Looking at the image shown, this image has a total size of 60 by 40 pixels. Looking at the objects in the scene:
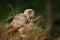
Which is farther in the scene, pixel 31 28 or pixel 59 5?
pixel 59 5

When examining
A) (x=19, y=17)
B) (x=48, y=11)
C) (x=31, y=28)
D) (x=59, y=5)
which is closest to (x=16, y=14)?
(x=19, y=17)

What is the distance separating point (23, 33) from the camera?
367 cm

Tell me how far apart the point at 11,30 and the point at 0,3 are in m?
6.70

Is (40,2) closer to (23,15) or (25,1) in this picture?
(25,1)

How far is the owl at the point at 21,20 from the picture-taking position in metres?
3.83

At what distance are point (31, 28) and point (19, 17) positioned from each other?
0.31 meters

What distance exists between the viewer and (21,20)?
12.8 ft

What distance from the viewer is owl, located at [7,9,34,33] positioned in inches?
151

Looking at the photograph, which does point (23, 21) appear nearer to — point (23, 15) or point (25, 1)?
point (23, 15)

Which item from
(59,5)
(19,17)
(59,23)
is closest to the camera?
(19,17)

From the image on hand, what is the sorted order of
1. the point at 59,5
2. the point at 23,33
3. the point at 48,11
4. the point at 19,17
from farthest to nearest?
the point at 59,5 → the point at 48,11 → the point at 19,17 → the point at 23,33

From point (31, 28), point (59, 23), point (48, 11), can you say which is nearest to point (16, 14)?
point (31, 28)

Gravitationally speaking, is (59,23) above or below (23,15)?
below

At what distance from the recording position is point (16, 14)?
4.00m
